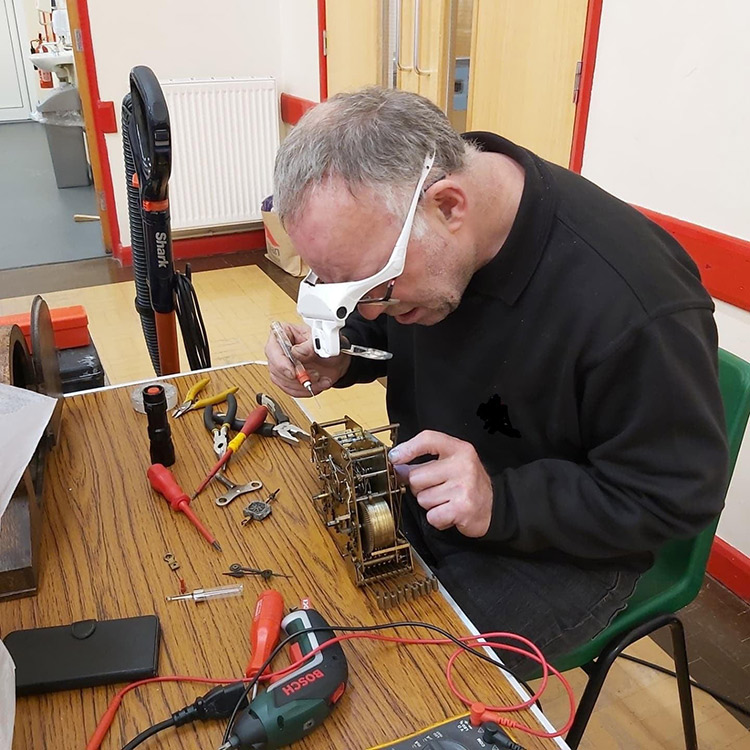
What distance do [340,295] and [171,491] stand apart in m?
0.38

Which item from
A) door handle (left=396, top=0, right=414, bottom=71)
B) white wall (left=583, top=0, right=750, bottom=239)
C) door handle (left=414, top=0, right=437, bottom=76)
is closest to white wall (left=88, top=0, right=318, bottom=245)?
door handle (left=396, top=0, right=414, bottom=71)

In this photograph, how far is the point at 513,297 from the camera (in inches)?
39.0

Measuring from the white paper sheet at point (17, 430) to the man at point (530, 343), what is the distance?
1.11ft

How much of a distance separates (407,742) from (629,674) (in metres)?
1.19

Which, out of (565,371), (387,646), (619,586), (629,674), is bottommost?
(629,674)

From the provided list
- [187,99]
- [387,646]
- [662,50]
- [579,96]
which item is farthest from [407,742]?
[187,99]

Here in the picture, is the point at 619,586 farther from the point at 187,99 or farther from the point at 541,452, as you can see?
the point at 187,99

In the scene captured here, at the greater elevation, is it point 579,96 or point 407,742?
point 579,96

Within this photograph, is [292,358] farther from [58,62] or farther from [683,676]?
[58,62]

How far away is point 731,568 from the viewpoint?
195 cm

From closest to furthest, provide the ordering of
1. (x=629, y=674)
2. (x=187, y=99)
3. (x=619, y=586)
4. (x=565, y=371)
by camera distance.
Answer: (x=565, y=371), (x=619, y=586), (x=629, y=674), (x=187, y=99)

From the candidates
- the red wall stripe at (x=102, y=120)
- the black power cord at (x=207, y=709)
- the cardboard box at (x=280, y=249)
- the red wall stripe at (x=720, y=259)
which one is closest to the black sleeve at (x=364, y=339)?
the black power cord at (x=207, y=709)

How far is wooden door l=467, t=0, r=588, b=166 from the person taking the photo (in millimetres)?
2227

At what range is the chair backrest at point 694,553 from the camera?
1051 millimetres
